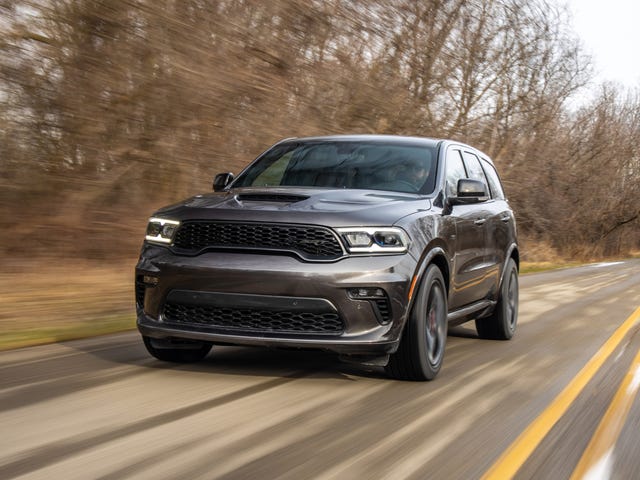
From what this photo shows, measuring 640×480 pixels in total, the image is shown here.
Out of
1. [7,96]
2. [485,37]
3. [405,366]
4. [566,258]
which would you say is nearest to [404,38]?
[485,37]

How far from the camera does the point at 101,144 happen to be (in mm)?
12641

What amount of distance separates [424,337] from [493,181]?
3.60 metres

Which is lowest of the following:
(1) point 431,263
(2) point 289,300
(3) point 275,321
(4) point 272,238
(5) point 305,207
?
(3) point 275,321

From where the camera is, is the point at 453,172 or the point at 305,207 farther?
the point at 453,172

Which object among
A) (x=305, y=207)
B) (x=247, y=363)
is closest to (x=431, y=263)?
(x=305, y=207)

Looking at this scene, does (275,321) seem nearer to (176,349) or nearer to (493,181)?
(176,349)

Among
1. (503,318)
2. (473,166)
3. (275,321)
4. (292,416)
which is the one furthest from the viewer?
(503,318)

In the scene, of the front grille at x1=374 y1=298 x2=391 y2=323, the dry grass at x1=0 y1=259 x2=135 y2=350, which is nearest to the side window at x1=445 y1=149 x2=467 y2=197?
the front grille at x1=374 y1=298 x2=391 y2=323

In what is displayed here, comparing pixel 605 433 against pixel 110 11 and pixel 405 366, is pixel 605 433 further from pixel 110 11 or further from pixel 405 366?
pixel 110 11

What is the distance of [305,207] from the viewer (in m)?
5.84

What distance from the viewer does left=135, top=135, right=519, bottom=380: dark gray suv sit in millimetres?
5613

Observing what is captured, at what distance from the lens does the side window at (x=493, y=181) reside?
359 inches

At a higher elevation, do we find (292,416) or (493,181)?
(493,181)

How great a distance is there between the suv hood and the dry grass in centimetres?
245
